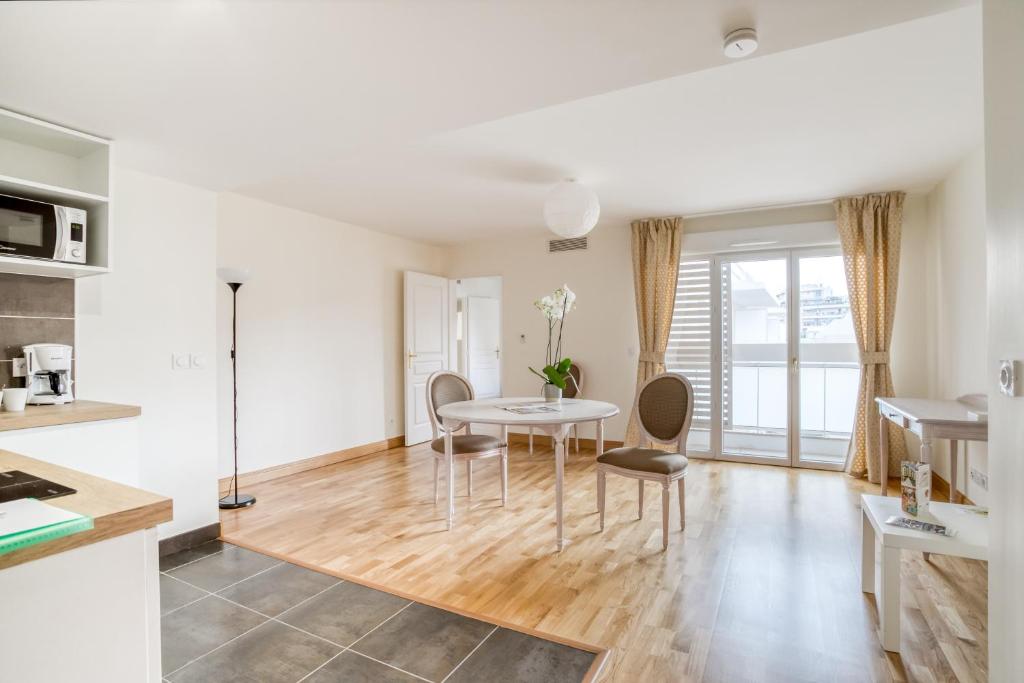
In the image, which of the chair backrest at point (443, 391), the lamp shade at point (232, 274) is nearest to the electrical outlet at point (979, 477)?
the chair backrest at point (443, 391)

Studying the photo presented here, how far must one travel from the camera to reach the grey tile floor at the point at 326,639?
1.84 m

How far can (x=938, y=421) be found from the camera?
2889 mm

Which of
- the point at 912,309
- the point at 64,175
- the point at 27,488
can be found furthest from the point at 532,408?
the point at 912,309

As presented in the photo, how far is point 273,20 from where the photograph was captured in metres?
1.58


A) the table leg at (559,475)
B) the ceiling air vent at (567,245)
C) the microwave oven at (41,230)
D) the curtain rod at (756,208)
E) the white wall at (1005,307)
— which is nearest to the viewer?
the white wall at (1005,307)

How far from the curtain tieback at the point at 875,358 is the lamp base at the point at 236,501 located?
5192 mm

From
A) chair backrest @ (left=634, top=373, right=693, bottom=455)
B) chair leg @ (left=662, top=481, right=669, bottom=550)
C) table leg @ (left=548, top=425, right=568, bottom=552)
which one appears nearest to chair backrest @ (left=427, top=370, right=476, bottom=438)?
table leg @ (left=548, top=425, right=568, bottom=552)

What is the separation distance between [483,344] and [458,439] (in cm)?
437

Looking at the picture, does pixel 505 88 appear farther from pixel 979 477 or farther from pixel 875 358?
pixel 875 358

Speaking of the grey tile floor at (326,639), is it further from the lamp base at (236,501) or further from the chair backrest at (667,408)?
the chair backrest at (667,408)

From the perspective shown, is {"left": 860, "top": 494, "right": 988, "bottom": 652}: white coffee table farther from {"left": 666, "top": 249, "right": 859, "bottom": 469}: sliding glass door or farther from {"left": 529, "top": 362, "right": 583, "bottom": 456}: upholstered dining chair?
{"left": 529, "top": 362, "right": 583, "bottom": 456}: upholstered dining chair

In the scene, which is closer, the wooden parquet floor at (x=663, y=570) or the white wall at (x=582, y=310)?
the wooden parquet floor at (x=663, y=570)

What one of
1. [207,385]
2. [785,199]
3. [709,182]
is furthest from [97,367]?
[785,199]

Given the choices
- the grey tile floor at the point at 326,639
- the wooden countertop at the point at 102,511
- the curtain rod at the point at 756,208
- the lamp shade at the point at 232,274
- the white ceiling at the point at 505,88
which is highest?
the curtain rod at the point at 756,208
